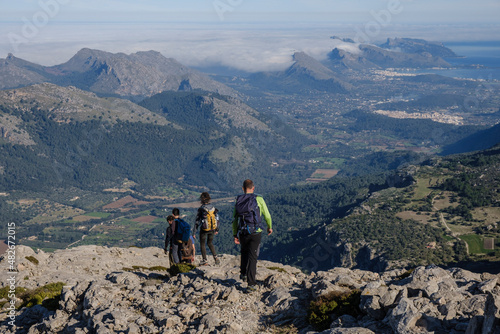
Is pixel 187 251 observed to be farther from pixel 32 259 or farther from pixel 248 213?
pixel 32 259

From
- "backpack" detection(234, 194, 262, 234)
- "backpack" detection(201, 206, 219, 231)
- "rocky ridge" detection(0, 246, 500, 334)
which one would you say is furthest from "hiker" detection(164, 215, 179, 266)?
"backpack" detection(234, 194, 262, 234)

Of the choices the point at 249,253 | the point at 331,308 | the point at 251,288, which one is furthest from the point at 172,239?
the point at 331,308

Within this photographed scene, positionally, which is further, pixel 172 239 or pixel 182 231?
pixel 172 239

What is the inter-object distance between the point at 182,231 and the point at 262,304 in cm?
1129

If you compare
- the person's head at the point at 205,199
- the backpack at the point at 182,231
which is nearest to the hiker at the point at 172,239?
the backpack at the point at 182,231

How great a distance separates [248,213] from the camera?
25.3 m

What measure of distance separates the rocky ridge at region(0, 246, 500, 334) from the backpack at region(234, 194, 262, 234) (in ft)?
14.5

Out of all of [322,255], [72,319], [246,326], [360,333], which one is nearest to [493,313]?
[360,333]

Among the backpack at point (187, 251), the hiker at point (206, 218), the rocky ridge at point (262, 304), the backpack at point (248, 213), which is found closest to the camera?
the rocky ridge at point (262, 304)

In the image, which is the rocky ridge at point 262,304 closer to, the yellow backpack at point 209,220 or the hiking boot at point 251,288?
the hiking boot at point 251,288

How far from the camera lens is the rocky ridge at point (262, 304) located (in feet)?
63.4

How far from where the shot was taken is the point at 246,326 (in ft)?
75.0

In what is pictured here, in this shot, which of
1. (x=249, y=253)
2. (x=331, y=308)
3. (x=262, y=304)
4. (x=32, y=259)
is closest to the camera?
(x=331, y=308)

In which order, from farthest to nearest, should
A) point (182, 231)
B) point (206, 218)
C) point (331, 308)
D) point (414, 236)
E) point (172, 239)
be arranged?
point (414, 236)
point (172, 239)
point (182, 231)
point (206, 218)
point (331, 308)
